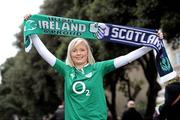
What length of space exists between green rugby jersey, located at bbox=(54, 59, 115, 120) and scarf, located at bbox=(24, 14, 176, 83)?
860 millimetres

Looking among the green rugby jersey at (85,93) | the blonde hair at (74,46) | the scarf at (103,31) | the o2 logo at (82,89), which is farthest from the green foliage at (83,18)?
the o2 logo at (82,89)

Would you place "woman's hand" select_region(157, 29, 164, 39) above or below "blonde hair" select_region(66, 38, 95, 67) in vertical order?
above

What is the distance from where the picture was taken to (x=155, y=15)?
20.0 meters

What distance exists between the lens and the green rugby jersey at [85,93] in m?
4.76

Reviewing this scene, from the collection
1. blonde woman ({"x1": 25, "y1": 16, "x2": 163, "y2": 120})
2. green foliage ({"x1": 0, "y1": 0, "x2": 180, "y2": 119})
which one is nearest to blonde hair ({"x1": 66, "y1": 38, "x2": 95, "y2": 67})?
blonde woman ({"x1": 25, "y1": 16, "x2": 163, "y2": 120})

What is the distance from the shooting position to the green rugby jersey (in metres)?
4.76

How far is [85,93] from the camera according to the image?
15.8 ft

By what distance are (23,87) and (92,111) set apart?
45027 mm

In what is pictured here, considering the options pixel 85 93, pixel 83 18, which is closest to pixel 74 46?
pixel 85 93

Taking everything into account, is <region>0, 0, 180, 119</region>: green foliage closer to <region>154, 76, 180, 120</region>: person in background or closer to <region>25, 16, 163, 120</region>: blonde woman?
<region>154, 76, 180, 120</region>: person in background

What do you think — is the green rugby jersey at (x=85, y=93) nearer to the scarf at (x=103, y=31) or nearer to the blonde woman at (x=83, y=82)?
the blonde woman at (x=83, y=82)

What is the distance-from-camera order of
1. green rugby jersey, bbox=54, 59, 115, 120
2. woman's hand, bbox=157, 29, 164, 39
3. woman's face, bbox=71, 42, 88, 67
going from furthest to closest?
woman's hand, bbox=157, 29, 164, 39, woman's face, bbox=71, 42, 88, 67, green rugby jersey, bbox=54, 59, 115, 120

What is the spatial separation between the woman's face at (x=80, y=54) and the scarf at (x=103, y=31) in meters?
0.82

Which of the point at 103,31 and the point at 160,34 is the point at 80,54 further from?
the point at 160,34
